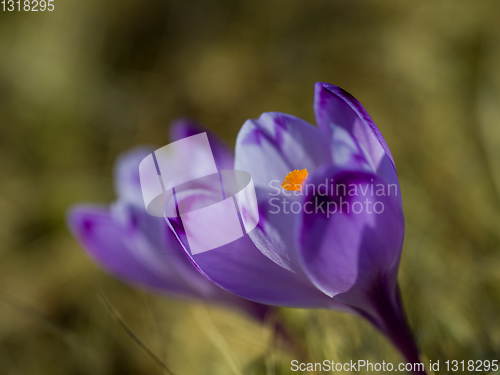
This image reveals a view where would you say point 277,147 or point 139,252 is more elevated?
point 277,147

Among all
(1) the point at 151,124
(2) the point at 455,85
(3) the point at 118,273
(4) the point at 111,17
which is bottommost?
(3) the point at 118,273

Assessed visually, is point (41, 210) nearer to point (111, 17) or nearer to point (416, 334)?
point (111, 17)

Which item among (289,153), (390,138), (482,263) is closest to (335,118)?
(289,153)

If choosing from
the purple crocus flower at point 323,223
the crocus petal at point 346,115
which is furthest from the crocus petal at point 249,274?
the crocus petal at point 346,115

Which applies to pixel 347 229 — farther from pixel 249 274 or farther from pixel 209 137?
pixel 209 137

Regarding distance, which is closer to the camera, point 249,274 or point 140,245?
point 249,274

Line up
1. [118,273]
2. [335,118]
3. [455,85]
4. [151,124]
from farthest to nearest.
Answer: [151,124]
[455,85]
[118,273]
[335,118]

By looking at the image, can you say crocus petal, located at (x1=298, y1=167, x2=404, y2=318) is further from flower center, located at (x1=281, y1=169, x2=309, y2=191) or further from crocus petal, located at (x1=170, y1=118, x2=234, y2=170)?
crocus petal, located at (x1=170, y1=118, x2=234, y2=170)

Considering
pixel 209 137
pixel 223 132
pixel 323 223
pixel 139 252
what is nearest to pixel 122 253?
pixel 139 252
